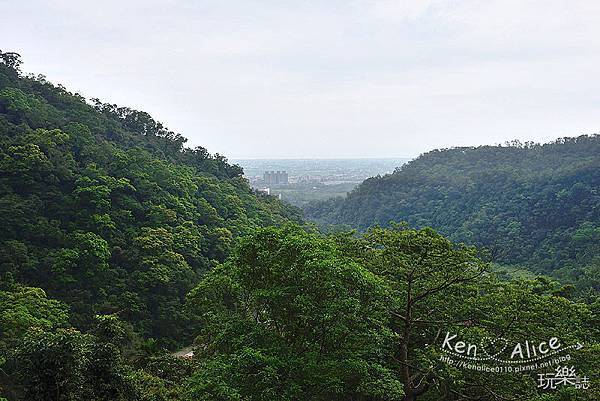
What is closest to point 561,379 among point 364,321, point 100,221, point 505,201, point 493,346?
point 493,346

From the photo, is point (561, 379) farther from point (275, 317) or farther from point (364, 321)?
point (275, 317)

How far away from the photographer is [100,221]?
17.9m

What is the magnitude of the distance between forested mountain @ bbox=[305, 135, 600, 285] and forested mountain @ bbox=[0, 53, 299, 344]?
45.4 ft

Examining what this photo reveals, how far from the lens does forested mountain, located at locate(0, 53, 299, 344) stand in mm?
15648

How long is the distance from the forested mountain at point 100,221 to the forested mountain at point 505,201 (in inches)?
545

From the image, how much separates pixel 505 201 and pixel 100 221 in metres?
34.1

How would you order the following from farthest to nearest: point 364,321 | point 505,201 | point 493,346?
1. point 505,201
2. point 493,346
3. point 364,321

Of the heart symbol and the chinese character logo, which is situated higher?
the heart symbol

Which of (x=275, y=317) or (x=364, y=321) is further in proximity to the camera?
(x=275, y=317)

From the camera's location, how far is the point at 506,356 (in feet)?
25.0

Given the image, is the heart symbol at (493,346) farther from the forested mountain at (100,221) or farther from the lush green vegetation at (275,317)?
the forested mountain at (100,221)

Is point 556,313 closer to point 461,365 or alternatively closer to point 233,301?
point 461,365

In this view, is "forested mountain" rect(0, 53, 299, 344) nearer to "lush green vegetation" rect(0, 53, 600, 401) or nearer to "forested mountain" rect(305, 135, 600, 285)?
"lush green vegetation" rect(0, 53, 600, 401)

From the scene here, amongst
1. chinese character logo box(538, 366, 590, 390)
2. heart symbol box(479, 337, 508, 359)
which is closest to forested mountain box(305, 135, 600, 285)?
heart symbol box(479, 337, 508, 359)
